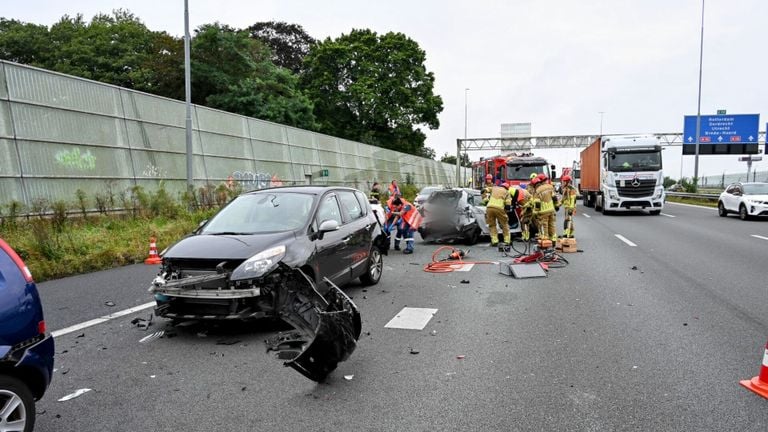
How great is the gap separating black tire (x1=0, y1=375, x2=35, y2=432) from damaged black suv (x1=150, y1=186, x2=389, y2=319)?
6.53ft

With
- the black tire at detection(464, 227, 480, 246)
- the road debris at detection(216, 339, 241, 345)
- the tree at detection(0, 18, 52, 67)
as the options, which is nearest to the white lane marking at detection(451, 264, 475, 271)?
the black tire at detection(464, 227, 480, 246)

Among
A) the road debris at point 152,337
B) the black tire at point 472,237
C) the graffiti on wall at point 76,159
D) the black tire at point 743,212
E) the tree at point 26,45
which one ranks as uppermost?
the tree at point 26,45

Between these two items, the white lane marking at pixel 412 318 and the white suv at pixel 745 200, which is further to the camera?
the white suv at pixel 745 200

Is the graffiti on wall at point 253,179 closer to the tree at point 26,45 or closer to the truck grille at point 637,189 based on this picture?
the truck grille at point 637,189

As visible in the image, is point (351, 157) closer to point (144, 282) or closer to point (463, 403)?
point (144, 282)

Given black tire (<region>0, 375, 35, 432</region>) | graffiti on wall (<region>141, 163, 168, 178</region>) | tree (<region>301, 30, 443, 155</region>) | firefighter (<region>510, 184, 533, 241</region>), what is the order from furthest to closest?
tree (<region>301, 30, 443, 155</region>), graffiti on wall (<region>141, 163, 168, 178</region>), firefighter (<region>510, 184, 533, 241</region>), black tire (<region>0, 375, 35, 432</region>)

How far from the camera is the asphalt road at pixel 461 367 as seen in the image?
3.37 m

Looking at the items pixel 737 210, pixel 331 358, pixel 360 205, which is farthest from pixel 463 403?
pixel 737 210

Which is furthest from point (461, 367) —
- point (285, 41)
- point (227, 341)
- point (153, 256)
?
point (285, 41)

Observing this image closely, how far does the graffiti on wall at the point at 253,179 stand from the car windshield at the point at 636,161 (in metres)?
15.2

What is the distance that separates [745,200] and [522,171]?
839 cm

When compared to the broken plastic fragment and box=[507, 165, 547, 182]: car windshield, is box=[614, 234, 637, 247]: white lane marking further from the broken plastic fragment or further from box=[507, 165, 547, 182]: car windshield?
the broken plastic fragment

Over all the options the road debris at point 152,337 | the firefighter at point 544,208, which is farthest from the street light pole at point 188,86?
the road debris at point 152,337

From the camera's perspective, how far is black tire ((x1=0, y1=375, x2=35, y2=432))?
274 centimetres
